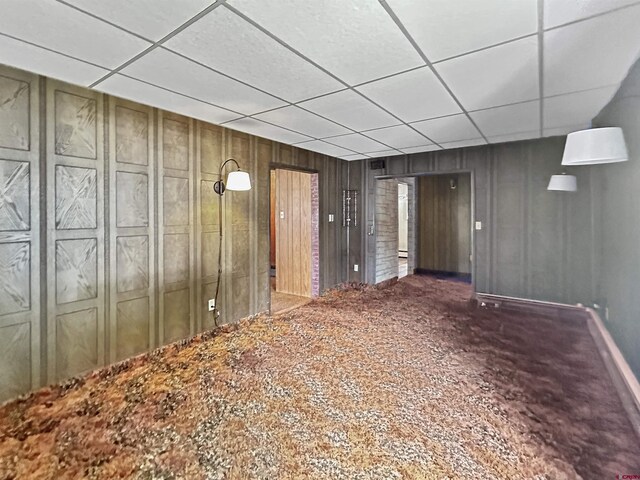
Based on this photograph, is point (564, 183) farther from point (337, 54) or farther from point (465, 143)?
point (337, 54)

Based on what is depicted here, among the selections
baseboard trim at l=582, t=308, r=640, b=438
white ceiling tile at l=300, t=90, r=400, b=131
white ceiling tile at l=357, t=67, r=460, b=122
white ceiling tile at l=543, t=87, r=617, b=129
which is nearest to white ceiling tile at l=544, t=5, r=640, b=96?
white ceiling tile at l=543, t=87, r=617, b=129

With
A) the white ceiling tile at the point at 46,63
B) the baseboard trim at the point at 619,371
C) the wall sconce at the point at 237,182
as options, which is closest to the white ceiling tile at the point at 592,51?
the baseboard trim at the point at 619,371

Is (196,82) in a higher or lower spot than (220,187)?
higher

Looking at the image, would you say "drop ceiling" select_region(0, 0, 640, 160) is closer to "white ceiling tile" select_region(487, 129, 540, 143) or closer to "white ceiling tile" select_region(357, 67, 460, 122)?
"white ceiling tile" select_region(357, 67, 460, 122)

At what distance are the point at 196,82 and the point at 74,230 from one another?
5.00 feet

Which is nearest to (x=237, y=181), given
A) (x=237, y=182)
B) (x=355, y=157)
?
(x=237, y=182)

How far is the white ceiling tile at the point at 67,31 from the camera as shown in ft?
4.90

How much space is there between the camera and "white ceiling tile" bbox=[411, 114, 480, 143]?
3217 millimetres

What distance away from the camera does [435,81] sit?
2.28 meters

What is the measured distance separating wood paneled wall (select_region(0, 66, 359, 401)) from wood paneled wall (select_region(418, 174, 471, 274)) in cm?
465

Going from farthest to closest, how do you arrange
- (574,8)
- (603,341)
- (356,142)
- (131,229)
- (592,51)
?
1. (356,142)
2. (603,341)
3. (131,229)
4. (592,51)
5. (574,8)

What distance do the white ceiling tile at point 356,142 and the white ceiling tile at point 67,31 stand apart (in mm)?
2511

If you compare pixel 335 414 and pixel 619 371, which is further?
pixel 619 371

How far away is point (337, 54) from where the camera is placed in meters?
1.91
